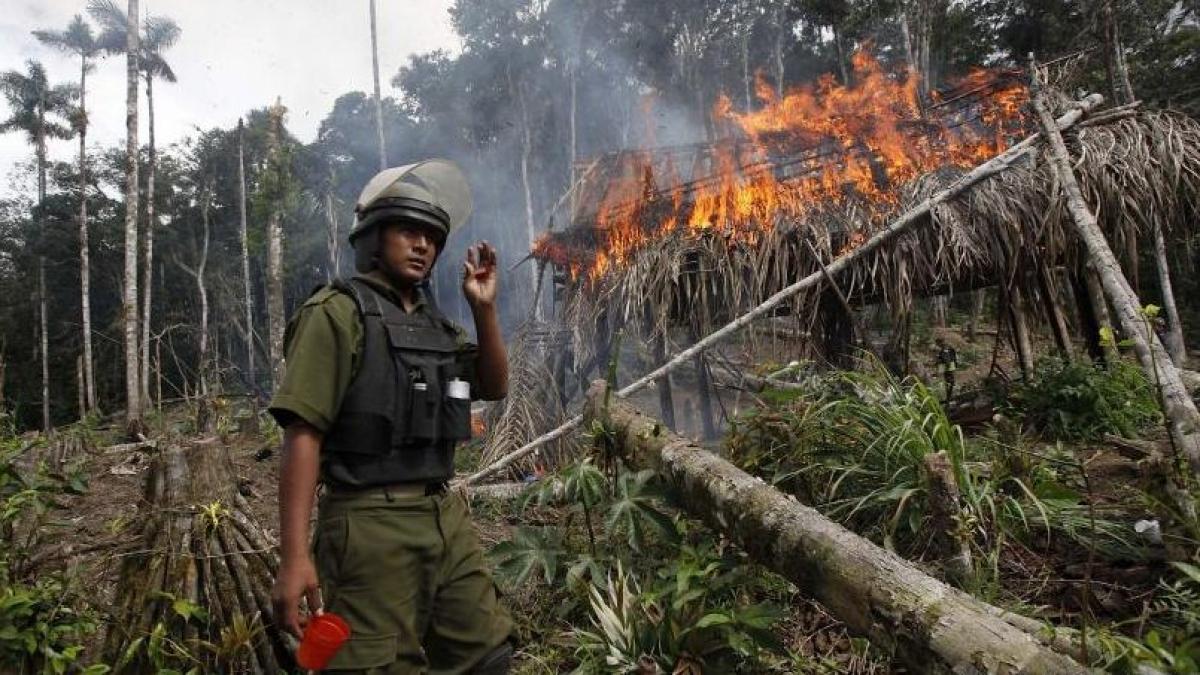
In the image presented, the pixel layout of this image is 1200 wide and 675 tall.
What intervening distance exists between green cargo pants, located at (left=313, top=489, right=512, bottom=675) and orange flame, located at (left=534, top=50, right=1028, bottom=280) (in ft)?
15.4

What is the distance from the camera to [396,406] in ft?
6.81

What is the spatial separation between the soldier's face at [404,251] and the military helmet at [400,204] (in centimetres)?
4

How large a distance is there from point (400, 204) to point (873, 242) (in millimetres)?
4486

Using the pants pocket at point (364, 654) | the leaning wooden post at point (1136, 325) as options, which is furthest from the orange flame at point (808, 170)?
the pants pocket at point (364, 654)

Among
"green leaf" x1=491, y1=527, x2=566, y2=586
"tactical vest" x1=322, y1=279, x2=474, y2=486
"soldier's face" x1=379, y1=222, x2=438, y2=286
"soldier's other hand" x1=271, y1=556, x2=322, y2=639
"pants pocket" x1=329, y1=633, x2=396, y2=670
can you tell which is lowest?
"green leaf" x1=491, y1=527, x2=566, y2=586

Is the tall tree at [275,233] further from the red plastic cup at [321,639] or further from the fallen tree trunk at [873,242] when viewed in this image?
the red plastic cup at [321,639]

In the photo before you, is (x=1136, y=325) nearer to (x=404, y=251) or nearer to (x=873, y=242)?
(x=873, y=242)

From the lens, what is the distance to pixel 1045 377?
17.3 feet

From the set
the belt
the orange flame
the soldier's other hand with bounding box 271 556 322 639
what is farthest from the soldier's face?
the orange flame

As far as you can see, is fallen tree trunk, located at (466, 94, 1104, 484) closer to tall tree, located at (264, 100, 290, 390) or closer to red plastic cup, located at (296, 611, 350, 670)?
red plastic cup, located at (296, 611, 350, 670)

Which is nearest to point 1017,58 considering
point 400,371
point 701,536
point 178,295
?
point 701,536

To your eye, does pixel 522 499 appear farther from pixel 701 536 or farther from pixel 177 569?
pixel 177 569

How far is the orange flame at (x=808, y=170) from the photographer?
616cm

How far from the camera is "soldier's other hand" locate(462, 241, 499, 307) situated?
2457 mm
